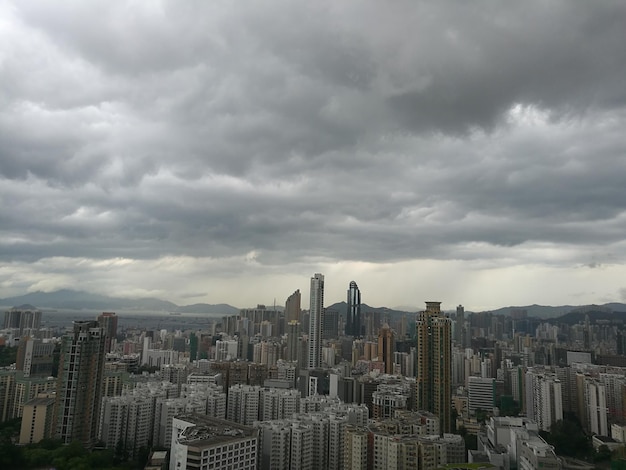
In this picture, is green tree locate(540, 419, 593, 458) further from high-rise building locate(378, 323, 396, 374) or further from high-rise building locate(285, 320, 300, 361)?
high-rise building locate(285, 320, 300, 361)

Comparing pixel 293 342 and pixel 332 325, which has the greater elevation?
pixel 332 325

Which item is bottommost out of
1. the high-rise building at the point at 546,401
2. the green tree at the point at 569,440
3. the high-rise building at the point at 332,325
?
the green tree at the point at 569,440

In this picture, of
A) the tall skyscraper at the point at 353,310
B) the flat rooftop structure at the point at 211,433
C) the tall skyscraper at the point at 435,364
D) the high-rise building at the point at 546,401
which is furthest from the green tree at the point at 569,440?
the tall skyscraper at the point at 353,310

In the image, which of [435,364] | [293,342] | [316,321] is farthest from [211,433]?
[293,342]

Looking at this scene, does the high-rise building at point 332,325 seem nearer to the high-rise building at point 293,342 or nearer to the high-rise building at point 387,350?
the high-rise building at point 293,342

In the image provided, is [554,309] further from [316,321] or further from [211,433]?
[211,433]

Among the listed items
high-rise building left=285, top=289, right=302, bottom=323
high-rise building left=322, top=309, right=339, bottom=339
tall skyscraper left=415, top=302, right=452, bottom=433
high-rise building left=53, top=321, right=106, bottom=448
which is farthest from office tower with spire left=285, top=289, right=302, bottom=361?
high-rise building left=53, top=321, right=106, bottom=448

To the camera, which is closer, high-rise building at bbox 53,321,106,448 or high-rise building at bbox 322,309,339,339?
high-rise building at bbox 53,321,106,448
